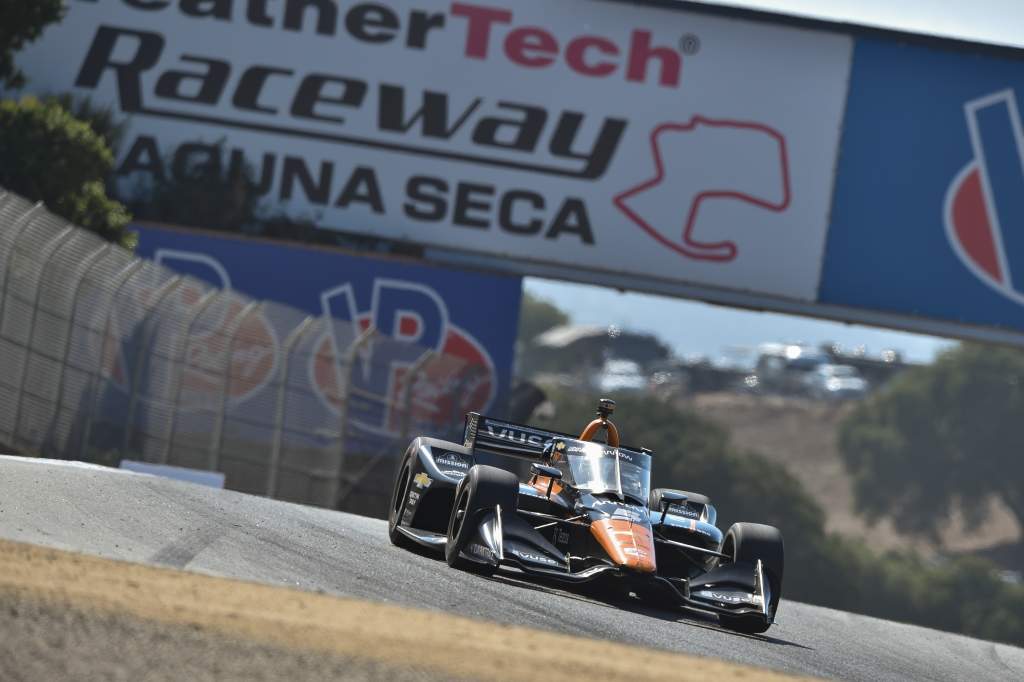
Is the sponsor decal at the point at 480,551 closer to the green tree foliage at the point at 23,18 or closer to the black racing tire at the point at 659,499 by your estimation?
the black racing tire at the point at 659,499

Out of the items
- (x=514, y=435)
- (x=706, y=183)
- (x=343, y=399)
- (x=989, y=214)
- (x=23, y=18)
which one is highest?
(x=23, y=18)

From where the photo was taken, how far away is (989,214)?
103 feet

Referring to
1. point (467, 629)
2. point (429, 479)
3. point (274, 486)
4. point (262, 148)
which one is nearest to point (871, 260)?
point (262, 148)

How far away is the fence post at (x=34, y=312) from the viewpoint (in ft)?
61.0

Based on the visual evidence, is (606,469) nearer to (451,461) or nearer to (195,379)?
(451,461)

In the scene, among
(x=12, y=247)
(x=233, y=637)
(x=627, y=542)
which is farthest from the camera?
(x=12, y=247)

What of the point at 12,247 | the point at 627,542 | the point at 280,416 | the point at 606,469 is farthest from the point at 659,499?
the point at 280,416

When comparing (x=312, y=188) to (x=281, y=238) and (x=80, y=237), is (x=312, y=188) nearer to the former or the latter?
(x=281, y=238)

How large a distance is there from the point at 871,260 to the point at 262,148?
11.1 metres

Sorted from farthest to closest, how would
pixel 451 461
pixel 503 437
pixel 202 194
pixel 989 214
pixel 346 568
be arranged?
pixel 202 194 < pixel 989 214 < pixel 503 437 < pixel 451 461 < pixel 346 568

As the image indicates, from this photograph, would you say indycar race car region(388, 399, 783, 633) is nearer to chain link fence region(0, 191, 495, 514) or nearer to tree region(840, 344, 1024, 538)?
chain link fence region(0, 191, 495, 514)

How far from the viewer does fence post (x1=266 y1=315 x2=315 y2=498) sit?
21.2 m

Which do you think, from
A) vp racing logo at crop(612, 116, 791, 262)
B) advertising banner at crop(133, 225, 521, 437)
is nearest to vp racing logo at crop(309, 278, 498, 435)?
advertising banner at crop(133, 225, 521, 437)

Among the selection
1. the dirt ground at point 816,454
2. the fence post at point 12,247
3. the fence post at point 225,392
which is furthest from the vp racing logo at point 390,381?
the dirt ground at point 816,454
